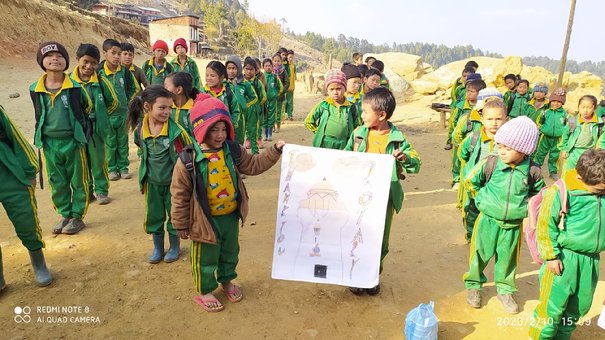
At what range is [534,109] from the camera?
8.84 metres

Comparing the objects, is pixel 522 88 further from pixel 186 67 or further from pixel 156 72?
pixel 156 72

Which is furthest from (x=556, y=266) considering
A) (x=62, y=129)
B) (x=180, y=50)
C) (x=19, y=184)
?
(x=180, y=50)

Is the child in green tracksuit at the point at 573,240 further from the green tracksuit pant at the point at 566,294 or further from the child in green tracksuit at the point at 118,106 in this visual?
the child in green tracksuit at the point at 118,106

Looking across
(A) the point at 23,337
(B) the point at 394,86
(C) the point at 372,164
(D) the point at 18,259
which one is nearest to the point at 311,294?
(C) the point at 372,164

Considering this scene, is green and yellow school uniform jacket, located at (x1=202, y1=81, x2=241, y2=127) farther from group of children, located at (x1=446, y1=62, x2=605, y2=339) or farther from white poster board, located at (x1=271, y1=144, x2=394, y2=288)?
group of children, located at (x1=446, y1=62, x2=605, y2=339)

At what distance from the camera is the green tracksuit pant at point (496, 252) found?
3205 millimetres

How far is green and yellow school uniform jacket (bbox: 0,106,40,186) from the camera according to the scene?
320cm

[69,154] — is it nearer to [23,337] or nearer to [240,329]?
[23,337]

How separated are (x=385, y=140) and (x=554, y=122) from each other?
667 cm

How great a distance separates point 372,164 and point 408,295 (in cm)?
139

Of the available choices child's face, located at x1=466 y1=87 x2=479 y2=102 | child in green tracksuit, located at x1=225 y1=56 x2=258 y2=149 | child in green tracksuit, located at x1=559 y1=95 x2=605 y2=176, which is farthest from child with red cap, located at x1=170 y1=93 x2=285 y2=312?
child in green tracksuit, located at x1=559 y1=95 x2=605 y2=176

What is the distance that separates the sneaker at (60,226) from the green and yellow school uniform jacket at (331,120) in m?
3.12

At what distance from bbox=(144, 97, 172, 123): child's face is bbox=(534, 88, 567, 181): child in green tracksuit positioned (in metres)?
7.79

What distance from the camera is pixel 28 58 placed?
60.4 feet
